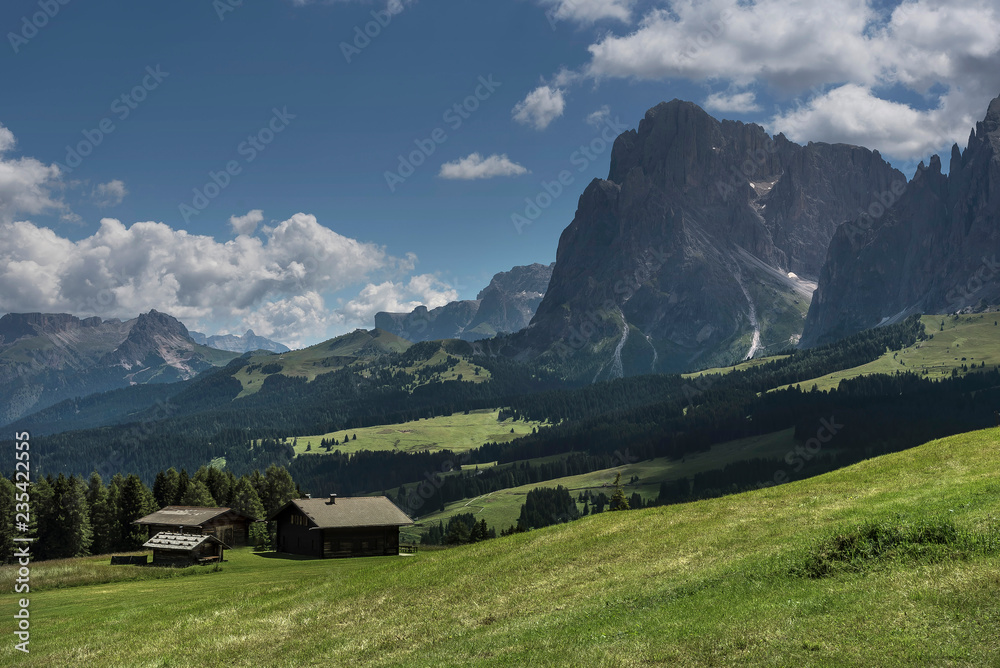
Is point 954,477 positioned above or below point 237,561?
above

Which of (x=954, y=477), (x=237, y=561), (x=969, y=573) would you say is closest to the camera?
(x=969, y=573)

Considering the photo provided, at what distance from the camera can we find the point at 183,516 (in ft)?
261

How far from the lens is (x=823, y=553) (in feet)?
74.9

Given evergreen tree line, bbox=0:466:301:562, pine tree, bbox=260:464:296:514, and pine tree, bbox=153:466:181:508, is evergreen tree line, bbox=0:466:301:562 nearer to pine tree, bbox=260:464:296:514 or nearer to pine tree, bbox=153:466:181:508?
pine tree, bbox=153:466:181:508

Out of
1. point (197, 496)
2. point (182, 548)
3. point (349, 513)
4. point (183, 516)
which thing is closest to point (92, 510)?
point (197, 496)

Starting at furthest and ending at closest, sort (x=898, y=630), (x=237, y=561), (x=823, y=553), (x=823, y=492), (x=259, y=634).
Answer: (x=237, y=561) < (x=823, y=492) < (x=259, y=634) < (x=823, y=553) < (x=898, y=630)

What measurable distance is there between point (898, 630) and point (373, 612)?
2019cm

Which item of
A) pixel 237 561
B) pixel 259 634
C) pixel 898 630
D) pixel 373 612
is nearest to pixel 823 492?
pixel 898 630

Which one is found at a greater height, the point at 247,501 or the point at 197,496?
the point at 197,496

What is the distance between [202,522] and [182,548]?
37.0 ft

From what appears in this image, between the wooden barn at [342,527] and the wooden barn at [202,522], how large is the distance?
7379 millimetres

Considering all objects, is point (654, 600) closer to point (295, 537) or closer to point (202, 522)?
point (202, 522)

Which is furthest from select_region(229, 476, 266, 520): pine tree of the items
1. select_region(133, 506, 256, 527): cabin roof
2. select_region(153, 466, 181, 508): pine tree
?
select_region(133, 506, 256, 527): cabin roof

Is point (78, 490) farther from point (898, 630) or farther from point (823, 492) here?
point (898, 630)
